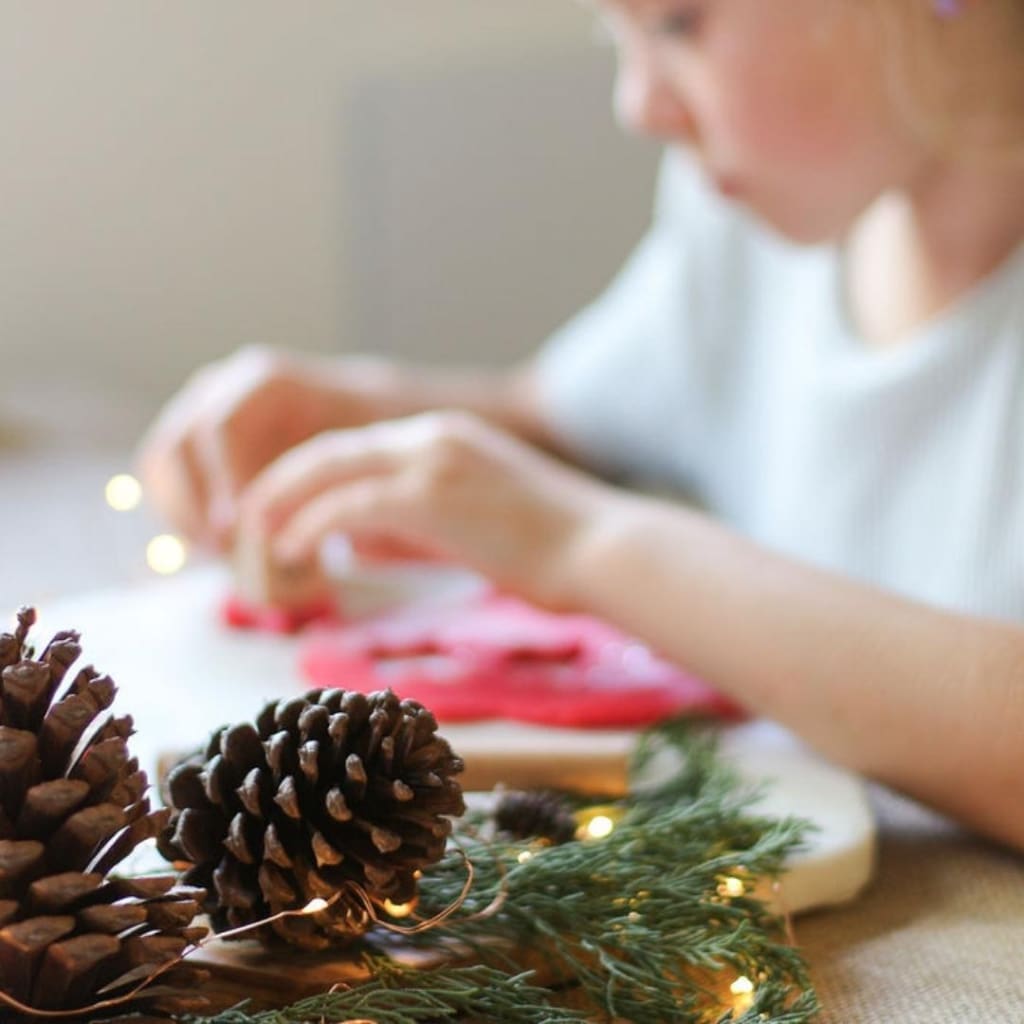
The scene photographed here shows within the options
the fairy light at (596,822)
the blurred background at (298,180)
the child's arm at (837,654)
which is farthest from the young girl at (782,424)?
the blurred background at (298,180)

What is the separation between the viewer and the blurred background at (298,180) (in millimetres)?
1769

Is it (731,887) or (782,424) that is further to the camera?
(782,424)

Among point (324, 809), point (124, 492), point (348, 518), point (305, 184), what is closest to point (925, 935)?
point (324, 809)

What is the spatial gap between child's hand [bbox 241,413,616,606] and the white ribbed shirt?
0.12 m

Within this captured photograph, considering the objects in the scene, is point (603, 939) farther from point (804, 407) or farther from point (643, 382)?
point (643, 382)

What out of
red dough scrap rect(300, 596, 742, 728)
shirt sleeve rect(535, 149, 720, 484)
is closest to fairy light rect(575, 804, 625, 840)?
red dough scrap rect(300, 596, 742, 728)

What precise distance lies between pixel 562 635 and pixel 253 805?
357mm

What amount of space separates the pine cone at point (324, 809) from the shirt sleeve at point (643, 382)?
2.31ft

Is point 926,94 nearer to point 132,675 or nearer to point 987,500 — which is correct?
point 987,500

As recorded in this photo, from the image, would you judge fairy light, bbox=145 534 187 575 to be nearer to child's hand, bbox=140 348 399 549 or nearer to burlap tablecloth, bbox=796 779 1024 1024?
child's hand, bbox=140 348 399 549

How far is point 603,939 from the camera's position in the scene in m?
0.39

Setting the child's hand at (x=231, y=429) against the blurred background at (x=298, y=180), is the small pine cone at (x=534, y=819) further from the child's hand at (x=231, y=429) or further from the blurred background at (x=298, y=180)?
the blurred background at (x=298, y=180)

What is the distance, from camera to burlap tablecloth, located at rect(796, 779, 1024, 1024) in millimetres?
419

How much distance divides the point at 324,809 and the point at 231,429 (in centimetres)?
55
